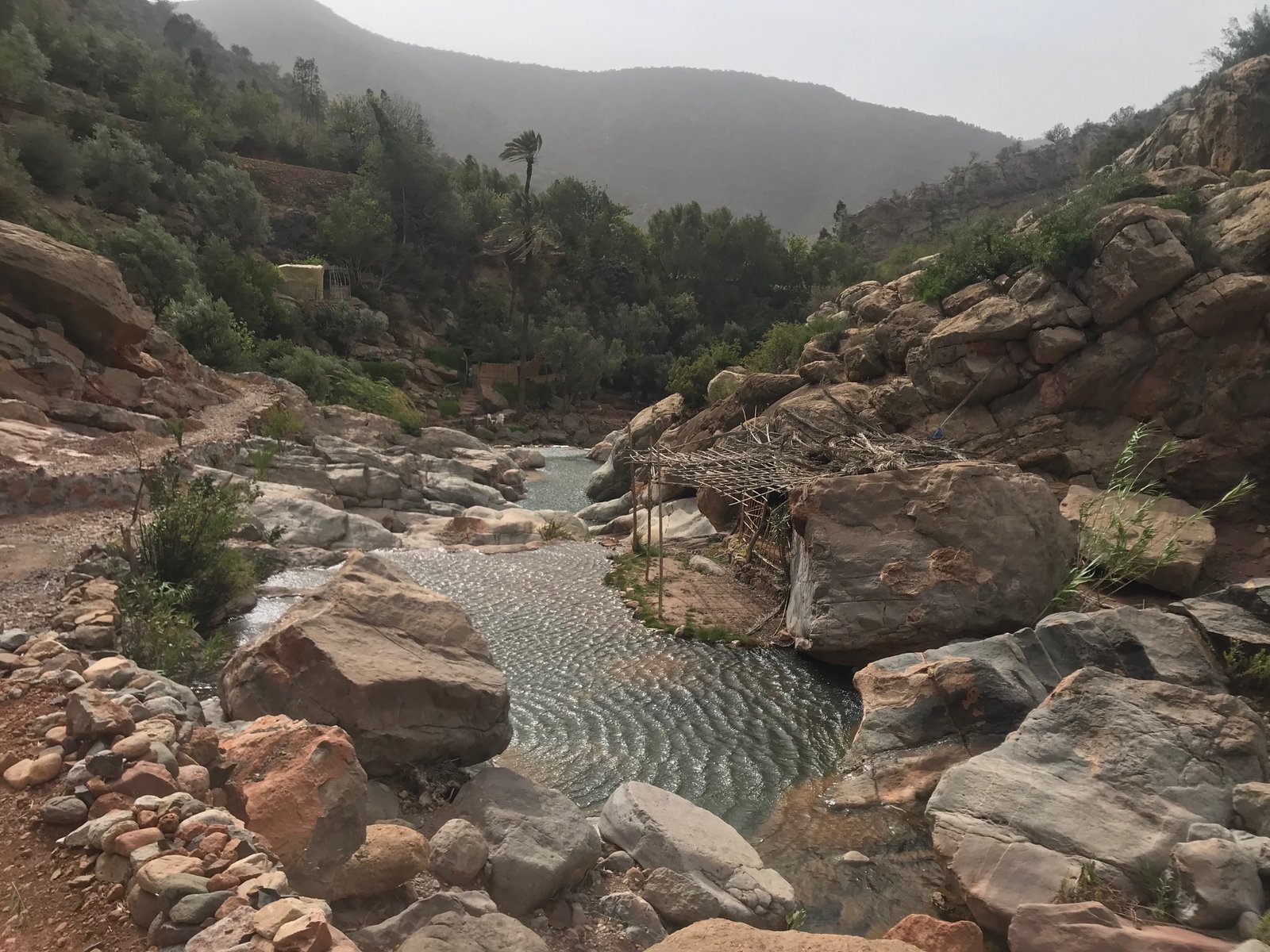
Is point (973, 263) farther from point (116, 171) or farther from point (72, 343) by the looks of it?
point (116, 171)

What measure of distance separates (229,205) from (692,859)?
4127cm

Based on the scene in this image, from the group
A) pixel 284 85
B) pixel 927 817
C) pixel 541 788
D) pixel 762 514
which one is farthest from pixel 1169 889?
pixel 284 85

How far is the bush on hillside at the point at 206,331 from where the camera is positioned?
24.0m

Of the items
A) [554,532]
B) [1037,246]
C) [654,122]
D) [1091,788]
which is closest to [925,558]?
[1091,788]

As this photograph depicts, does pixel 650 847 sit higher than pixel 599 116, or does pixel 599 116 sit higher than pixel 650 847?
pixel 599 116

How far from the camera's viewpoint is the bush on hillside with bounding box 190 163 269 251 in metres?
36.3

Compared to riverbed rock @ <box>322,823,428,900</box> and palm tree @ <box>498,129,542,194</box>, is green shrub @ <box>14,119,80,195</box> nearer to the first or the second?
palm tree @ <box>498,129,542,194</box>

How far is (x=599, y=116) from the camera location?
153 metres

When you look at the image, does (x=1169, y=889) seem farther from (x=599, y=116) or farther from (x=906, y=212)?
(x=599, y=116)

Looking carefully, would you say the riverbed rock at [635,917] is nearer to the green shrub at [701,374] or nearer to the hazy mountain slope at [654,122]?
the green shrub at [701,374]

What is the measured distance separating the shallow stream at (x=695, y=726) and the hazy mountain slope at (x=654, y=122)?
123 m

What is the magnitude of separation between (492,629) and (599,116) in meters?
161

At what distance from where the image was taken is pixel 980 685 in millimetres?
7715

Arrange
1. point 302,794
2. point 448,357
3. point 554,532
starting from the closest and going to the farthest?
point 302,794
point 554,532
point 448,357
